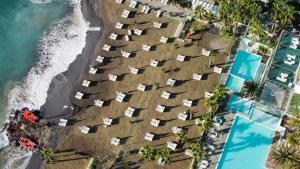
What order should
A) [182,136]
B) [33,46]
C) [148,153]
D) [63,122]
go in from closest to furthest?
[148,153]
[182,136]
[63,122]
[33,46]

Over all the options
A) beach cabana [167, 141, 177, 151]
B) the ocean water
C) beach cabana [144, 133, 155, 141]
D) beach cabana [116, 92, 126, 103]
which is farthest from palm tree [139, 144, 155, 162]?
the ocean water

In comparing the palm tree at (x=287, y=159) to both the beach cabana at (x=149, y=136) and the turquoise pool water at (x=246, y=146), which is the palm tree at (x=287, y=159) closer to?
→ the turquoise pool water at (x=246, y=146)

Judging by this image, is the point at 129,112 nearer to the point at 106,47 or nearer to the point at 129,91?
the point at 129,91

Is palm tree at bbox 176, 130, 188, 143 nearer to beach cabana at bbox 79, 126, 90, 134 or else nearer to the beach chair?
beach cabana at bbox 79, 126, 90, 134

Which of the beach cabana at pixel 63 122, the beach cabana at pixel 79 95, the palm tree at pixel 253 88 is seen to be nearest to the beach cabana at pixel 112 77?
the beach cabana at pixel 79 95

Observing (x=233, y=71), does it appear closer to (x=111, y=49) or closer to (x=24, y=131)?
(x=111, y=49)

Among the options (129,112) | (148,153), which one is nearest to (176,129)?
(148,153)
